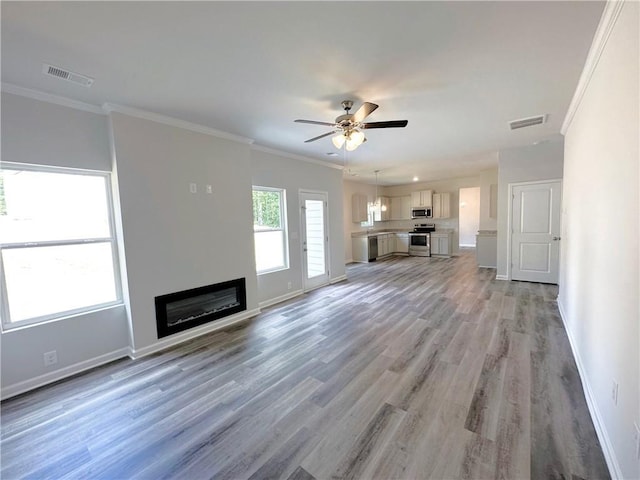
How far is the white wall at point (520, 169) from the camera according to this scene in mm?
5133

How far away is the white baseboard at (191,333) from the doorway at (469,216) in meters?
10.9

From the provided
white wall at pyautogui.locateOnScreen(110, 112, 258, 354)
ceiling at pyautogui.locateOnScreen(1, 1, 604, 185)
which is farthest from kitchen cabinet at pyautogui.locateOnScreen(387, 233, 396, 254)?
white wall at pyautogui.locateOnScreen(110, 112, 258, 354)

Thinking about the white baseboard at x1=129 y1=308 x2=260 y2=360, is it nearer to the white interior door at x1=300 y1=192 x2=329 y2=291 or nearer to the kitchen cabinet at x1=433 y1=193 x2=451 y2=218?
the white interior door at x1=300 y1=192 x2=329 y2=291

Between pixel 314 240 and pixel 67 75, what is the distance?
431cm

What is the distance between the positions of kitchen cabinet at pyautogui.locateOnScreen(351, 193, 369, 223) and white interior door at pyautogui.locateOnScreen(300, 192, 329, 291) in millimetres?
3327

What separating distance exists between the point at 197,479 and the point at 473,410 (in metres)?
1.94

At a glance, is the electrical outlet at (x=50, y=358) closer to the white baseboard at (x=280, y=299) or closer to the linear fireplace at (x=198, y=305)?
the linear fireplace at (x=198, y=305)

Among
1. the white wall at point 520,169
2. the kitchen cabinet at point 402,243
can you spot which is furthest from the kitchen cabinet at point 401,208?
the white wall at point 520,169

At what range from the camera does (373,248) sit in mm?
9086

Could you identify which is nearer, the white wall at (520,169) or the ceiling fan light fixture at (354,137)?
the ceiling fan light fixture at (354,137)

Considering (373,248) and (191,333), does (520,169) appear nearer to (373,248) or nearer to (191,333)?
(373,248)

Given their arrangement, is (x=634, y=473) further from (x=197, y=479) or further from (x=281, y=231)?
(x=281, y=231)

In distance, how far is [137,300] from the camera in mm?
3084

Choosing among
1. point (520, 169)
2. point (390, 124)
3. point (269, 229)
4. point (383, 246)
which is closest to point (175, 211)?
point (269, 229)
